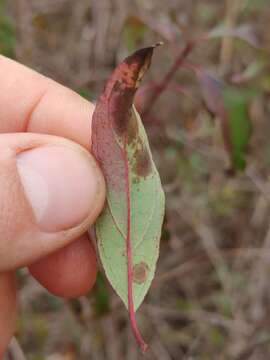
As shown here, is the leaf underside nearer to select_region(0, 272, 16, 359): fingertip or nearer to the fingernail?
the fingernail

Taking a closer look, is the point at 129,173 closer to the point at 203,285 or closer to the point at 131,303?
the point at 131,303

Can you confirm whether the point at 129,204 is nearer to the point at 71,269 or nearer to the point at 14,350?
the point at 71,269

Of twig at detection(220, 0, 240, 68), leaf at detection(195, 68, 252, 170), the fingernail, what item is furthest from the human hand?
twig at detection(220, 0, 240, 68)

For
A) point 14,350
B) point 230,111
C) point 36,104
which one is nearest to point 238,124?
point 230,111

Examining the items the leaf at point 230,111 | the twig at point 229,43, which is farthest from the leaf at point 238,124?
the twig at point 229,43

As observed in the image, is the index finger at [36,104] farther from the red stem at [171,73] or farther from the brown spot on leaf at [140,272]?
the brown spot on leaf at [140,272]

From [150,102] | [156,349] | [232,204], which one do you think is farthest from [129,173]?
[232,204]
